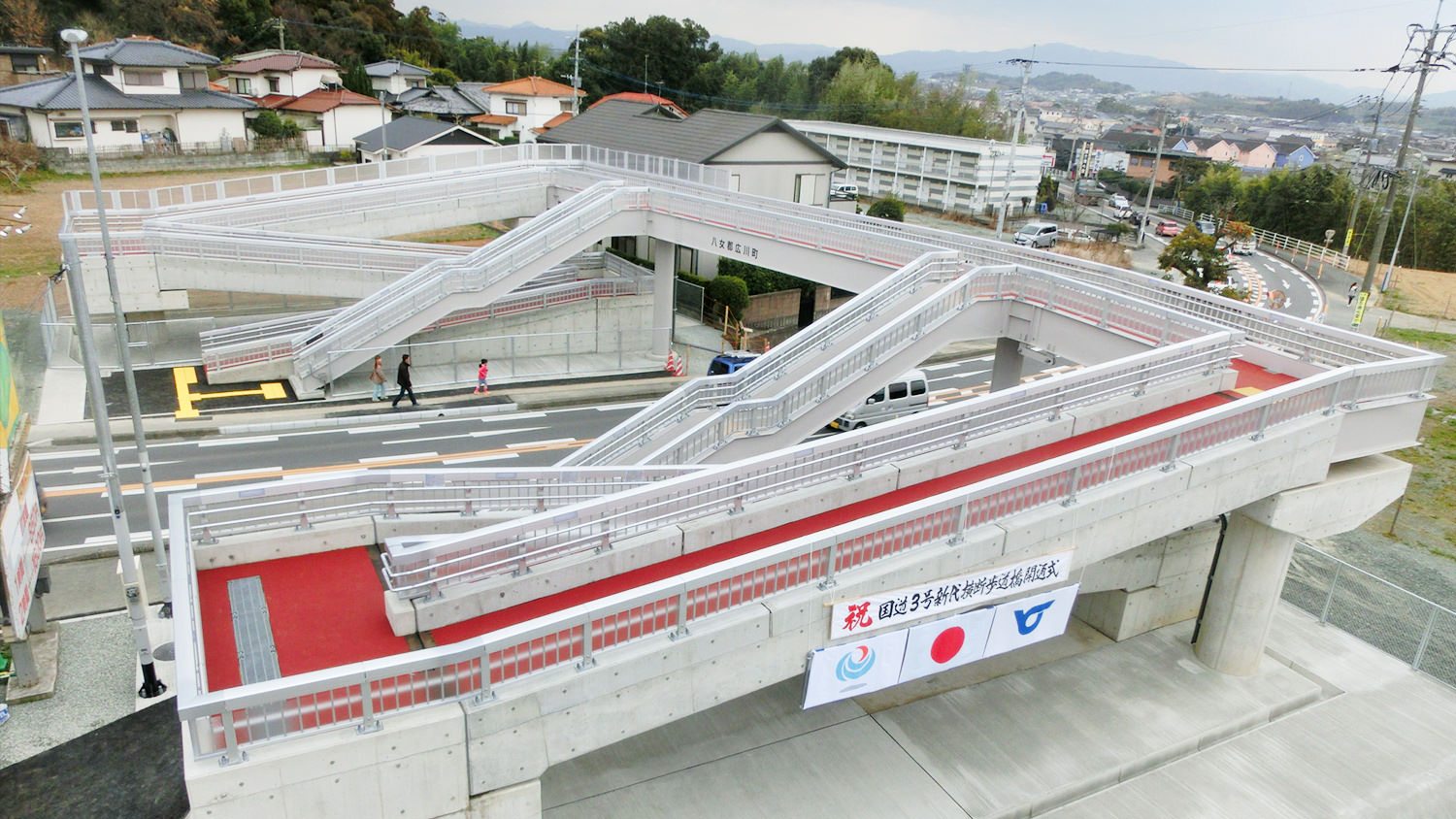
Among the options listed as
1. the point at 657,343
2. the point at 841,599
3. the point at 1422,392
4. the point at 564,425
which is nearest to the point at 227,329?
the point at 564,425

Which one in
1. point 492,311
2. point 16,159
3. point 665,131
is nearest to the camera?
point 492,311

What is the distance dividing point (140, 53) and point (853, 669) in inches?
2584

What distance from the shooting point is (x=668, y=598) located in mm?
9516

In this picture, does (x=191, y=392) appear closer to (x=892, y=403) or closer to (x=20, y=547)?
(x=20, y=547)

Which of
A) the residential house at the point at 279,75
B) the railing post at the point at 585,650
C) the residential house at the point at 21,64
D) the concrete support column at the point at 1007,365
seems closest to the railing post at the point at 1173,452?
the railing post at the point at 585,650

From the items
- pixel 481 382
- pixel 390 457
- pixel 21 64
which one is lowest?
pixel 390 457

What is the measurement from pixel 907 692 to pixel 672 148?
29256 mm

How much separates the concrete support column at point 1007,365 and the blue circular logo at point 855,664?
12988 mm

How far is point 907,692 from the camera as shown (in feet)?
48.3

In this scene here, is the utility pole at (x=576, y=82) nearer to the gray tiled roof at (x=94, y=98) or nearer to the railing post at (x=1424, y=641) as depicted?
the gray tiled roof at (x=94, y=98)

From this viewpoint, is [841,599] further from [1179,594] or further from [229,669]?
[1179,594]

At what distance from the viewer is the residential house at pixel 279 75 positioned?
7462cm

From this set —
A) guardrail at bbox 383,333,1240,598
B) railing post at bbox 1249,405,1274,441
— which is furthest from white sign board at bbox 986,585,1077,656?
railing post at bbox 1249,405,1274,441

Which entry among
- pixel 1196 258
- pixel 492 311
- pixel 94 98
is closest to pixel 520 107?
pixel 94 98
